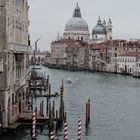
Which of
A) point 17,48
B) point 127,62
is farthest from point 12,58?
point 127,62

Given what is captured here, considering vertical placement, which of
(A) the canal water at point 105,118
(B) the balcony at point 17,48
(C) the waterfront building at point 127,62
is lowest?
(A) the canal water at point 105,118

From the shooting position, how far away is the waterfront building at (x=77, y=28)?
99156mm

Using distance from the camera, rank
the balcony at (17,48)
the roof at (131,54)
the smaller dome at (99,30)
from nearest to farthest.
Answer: the balcony at (17,48), the roof at (131,54), the smaller dome at (99,30)

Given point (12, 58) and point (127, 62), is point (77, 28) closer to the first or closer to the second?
point (127, 62)

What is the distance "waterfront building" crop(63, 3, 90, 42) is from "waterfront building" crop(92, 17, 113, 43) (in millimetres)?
2936

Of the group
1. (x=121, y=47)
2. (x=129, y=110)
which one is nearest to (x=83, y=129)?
(x=129, y=110)

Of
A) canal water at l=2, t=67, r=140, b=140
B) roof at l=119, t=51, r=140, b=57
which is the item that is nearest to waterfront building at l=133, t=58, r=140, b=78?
roof at l=119, t=51, r=140, b=57

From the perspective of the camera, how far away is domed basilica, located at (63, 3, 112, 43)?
96062 mm

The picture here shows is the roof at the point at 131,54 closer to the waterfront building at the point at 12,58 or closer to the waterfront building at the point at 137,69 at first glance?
the waterfront building at the point at 137,69

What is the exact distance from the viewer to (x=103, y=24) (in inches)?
3893

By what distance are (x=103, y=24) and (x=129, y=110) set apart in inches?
3076

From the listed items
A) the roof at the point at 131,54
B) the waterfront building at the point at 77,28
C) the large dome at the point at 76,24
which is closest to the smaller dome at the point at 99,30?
the large dome at the point at 76,24

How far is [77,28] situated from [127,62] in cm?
3688

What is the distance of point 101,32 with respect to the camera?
9569 cm
